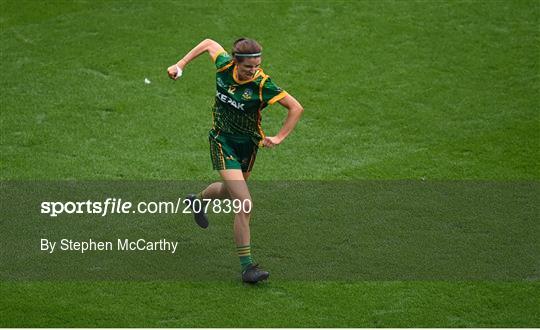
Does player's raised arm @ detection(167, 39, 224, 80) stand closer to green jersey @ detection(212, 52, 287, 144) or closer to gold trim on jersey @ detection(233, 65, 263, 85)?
green jersey @ detection(212, 52, 287, 144)

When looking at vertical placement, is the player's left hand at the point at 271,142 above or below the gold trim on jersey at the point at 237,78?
below

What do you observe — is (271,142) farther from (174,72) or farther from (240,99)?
(174,72)

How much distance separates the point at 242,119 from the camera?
1024cm

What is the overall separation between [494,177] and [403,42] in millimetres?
3617

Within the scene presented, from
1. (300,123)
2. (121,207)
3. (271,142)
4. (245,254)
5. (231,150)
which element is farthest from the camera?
(300,123)

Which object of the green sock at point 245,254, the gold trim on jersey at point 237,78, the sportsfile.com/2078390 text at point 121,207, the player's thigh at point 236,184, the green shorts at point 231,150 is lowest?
the sportsfile.com/2078390 text at point 121,207

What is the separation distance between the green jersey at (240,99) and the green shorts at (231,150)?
0.06m

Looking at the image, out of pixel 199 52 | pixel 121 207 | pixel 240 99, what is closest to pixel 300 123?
pixel 121 207

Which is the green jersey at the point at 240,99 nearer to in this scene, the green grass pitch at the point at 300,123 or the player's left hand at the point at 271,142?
the player's left hand at the point at 271,142

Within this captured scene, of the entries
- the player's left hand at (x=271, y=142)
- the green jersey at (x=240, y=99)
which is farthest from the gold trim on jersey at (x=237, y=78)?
the player's left hand at (x=271, y=142)

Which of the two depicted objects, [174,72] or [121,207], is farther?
[121,207]

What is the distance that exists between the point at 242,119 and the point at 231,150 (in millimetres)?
343

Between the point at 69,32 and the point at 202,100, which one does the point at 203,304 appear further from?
the point at 69,32

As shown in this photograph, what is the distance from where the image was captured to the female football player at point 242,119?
9.94 m
